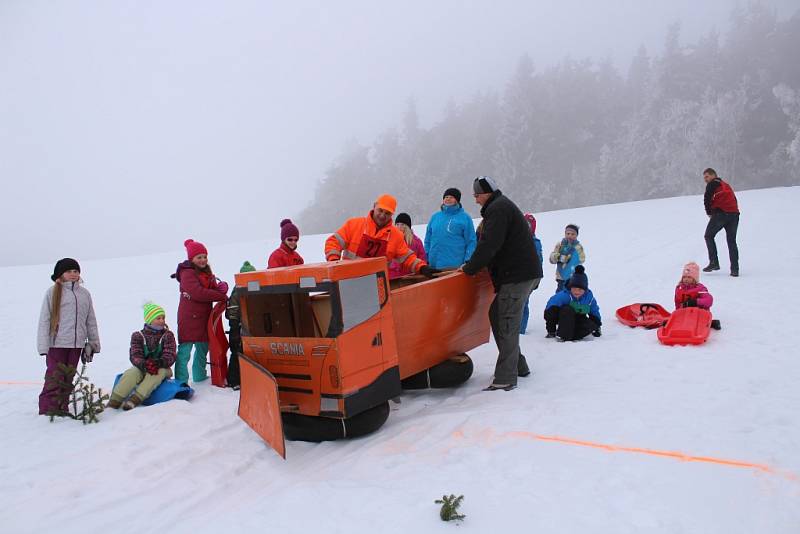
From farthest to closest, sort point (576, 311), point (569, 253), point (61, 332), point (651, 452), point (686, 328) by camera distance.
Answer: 1. point (569, 253)
2. point (576, 311)
3. point (686, 328)
4. point (61, 332)
5. point (651, 452)

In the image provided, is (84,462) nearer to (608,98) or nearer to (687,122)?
(687,122)

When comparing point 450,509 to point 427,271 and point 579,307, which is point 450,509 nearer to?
point 427,271

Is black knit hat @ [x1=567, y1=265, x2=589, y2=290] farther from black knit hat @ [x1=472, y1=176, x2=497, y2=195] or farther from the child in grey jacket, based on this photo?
the child in grey jacket

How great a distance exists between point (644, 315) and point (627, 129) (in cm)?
5375

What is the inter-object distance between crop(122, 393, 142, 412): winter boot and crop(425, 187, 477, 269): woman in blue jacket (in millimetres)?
3911

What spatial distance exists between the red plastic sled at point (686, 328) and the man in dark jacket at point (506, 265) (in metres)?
2.30

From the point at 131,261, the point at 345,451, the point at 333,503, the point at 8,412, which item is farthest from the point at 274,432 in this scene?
the point at 131,261

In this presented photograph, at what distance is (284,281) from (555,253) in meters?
5.29

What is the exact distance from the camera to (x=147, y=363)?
568cm

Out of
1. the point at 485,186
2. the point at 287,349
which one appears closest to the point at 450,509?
the point at 287,349

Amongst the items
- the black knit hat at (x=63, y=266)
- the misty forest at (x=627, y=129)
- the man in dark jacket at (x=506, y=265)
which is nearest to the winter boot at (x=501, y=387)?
the man in dark jacket at (x=506, y=265)

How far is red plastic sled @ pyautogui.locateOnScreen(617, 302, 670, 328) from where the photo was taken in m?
7.74

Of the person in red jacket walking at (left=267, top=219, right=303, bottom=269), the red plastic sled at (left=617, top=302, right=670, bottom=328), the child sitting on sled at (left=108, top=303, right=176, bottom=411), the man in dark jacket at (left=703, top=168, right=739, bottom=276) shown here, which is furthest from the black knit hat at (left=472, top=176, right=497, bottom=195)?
the man in dark jacket at (left=703, top=168, right=739, bottom=276)

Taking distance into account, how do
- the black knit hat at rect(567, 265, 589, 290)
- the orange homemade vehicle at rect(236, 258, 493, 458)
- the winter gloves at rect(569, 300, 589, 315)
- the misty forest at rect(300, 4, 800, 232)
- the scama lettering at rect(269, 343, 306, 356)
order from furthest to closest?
the misty forest at rect(300, 4, 800, 232) → the winter gloves at rect(569, 300, 589, 315) → the black knit hat at rect(567, 265, 589, 290) → the scama lettering at rect(269, 343, 306, 356) → the orange homemade vehicle at rect(236, 258, 493, 458)
